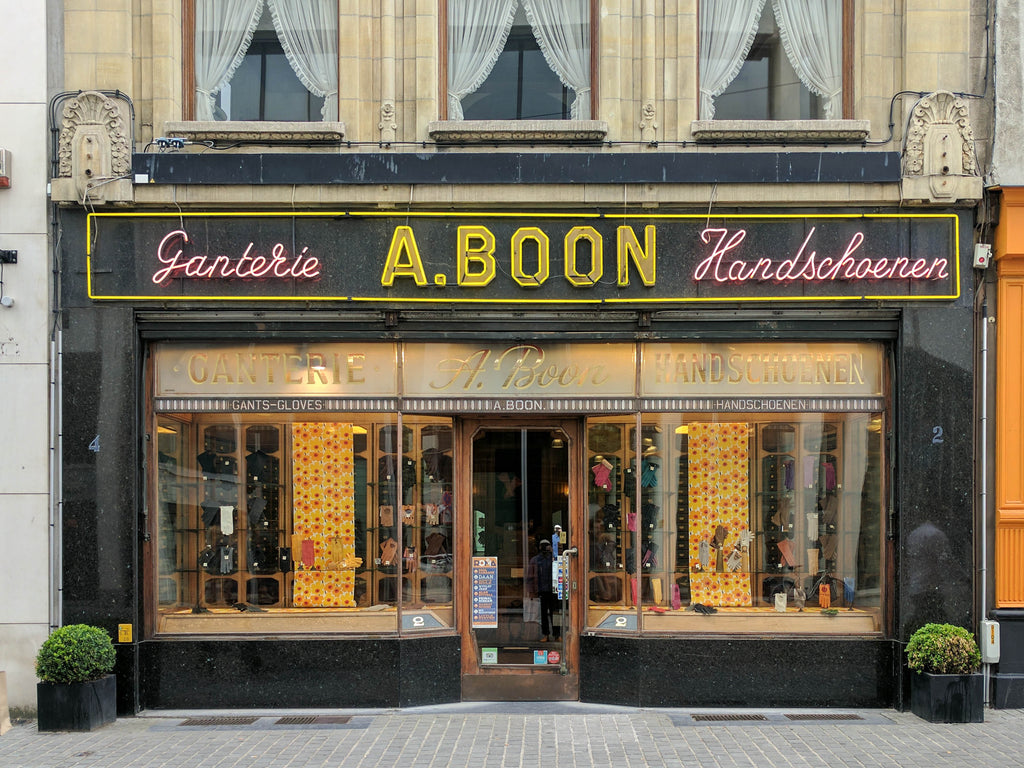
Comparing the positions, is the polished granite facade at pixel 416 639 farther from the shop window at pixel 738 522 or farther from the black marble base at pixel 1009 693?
the black marble base at pixel 1009 693

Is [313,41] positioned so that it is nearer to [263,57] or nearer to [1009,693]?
[263,57]

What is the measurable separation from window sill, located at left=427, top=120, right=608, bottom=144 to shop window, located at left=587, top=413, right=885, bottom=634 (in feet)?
9.50

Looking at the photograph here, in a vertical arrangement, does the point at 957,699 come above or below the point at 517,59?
below

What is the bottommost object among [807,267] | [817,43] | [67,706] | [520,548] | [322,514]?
[67,706]

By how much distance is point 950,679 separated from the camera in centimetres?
930

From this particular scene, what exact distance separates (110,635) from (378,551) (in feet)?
8.82

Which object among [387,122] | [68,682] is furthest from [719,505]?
[68,682]

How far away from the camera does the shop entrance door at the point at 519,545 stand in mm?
10391

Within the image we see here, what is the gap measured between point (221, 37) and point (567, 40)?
3.63 m

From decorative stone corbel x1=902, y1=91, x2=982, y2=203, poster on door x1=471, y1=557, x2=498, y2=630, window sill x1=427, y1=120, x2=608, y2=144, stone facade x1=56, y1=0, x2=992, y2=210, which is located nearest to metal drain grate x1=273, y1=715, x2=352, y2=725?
poster on door x1=471, y1=557, x2=498, y2=630

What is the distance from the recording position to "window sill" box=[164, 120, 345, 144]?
33.1ft

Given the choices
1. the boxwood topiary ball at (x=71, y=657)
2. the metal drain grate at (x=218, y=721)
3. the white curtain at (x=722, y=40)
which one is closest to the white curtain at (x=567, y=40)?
the white curtain at (x=722, y=40)

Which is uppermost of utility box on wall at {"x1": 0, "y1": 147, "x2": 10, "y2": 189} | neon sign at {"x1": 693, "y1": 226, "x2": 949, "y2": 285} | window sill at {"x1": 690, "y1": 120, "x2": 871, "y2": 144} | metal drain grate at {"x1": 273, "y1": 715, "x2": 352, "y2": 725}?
window sill at {"x1": 690, "y1": 120, "x2": 871, "y2": 144}

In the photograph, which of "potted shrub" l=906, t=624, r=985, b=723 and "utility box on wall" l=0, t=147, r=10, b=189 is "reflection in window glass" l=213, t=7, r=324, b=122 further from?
→ "potted shrub" l=906, t=624, r=985, b=723
